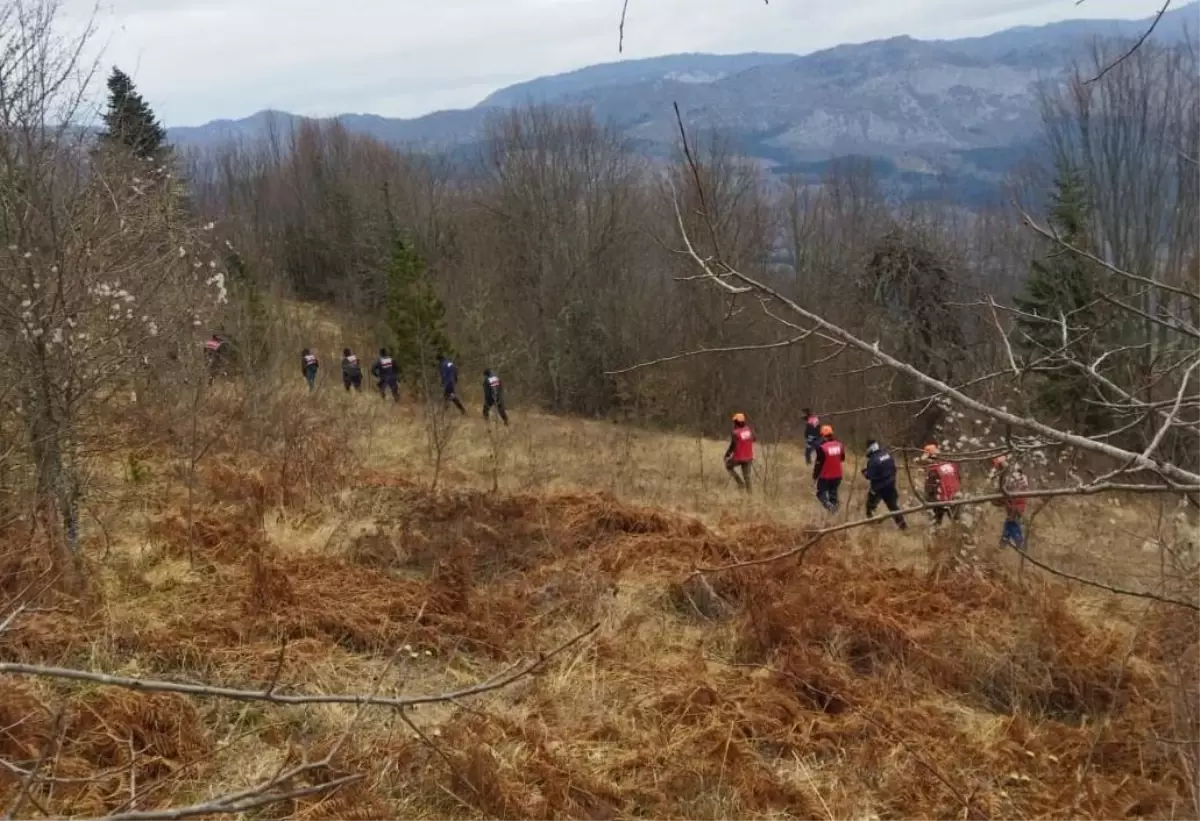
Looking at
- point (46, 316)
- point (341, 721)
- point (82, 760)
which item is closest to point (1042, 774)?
point (341, 721)

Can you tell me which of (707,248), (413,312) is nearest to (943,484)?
(707,248)

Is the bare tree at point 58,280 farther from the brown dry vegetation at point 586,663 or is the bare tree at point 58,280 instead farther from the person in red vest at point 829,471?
the person in red vest at point 829,471

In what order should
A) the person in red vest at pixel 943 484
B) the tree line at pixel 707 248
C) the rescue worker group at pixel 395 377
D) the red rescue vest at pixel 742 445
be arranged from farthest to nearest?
the tree line at pixel 707 248
the rescue worker group at pixel 395 377
the red rescue vest at pixel 742 445
the person in red vest at pixel 943 484

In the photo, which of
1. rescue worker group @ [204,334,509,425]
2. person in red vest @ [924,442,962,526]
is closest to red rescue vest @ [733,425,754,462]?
person in red vest @ [924,442,962,526]

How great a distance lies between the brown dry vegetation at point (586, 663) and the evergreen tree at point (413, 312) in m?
14.8

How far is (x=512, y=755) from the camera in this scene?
4352 millimetres

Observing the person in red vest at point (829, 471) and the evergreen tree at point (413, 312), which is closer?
the person in red vest at point (829, 471)

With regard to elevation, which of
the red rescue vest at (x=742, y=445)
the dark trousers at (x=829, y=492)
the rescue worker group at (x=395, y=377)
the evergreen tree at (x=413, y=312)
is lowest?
the dark trousers at (x=829, y=492)

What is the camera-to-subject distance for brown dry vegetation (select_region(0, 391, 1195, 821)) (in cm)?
411

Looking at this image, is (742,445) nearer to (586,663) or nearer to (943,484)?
(943,484)

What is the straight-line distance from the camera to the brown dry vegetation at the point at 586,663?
411 centimetres

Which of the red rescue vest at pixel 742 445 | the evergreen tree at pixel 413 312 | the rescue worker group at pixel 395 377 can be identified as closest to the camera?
the red rescue vest at pixel 742 445

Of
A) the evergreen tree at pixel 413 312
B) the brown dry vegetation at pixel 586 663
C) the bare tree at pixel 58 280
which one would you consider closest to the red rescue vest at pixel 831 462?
the brown dry vegetation at pixel 586 663

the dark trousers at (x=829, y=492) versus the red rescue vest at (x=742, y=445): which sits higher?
the red rescue vest at (x=742, y=445)
